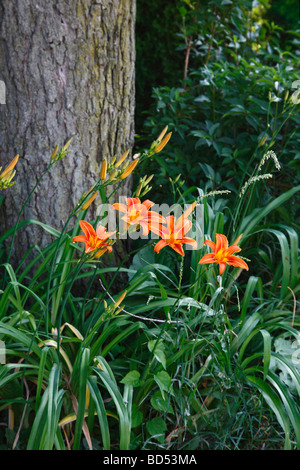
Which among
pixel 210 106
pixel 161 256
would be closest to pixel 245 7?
pixel 210 106

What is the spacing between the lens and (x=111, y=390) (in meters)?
1.39

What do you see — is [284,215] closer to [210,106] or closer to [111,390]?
[210,106]

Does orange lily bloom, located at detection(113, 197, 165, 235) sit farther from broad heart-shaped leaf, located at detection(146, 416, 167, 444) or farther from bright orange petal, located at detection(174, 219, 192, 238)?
broad heart-shaped leaf, located at detection(146, 416, 167, 444)

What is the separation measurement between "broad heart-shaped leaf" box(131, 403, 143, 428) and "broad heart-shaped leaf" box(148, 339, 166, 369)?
186mm

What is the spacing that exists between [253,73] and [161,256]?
1213mm

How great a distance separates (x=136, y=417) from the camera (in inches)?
59.6

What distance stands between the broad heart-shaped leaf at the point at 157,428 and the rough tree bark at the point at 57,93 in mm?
904

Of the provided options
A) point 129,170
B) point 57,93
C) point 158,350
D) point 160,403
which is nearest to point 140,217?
point 129,170

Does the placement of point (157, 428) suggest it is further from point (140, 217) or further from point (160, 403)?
point (140, 217)

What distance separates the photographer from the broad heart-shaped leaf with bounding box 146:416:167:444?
148cm

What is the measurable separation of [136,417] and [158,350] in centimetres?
23

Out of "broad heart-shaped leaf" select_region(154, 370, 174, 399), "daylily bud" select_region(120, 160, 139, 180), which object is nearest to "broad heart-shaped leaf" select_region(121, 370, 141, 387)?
"broad heart-shaped leaf" select_region(154, 370, 174, 399)

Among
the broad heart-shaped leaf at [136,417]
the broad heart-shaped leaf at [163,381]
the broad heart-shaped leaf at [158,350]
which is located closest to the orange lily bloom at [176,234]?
the broad heart-shaped leaf at [158,350]
